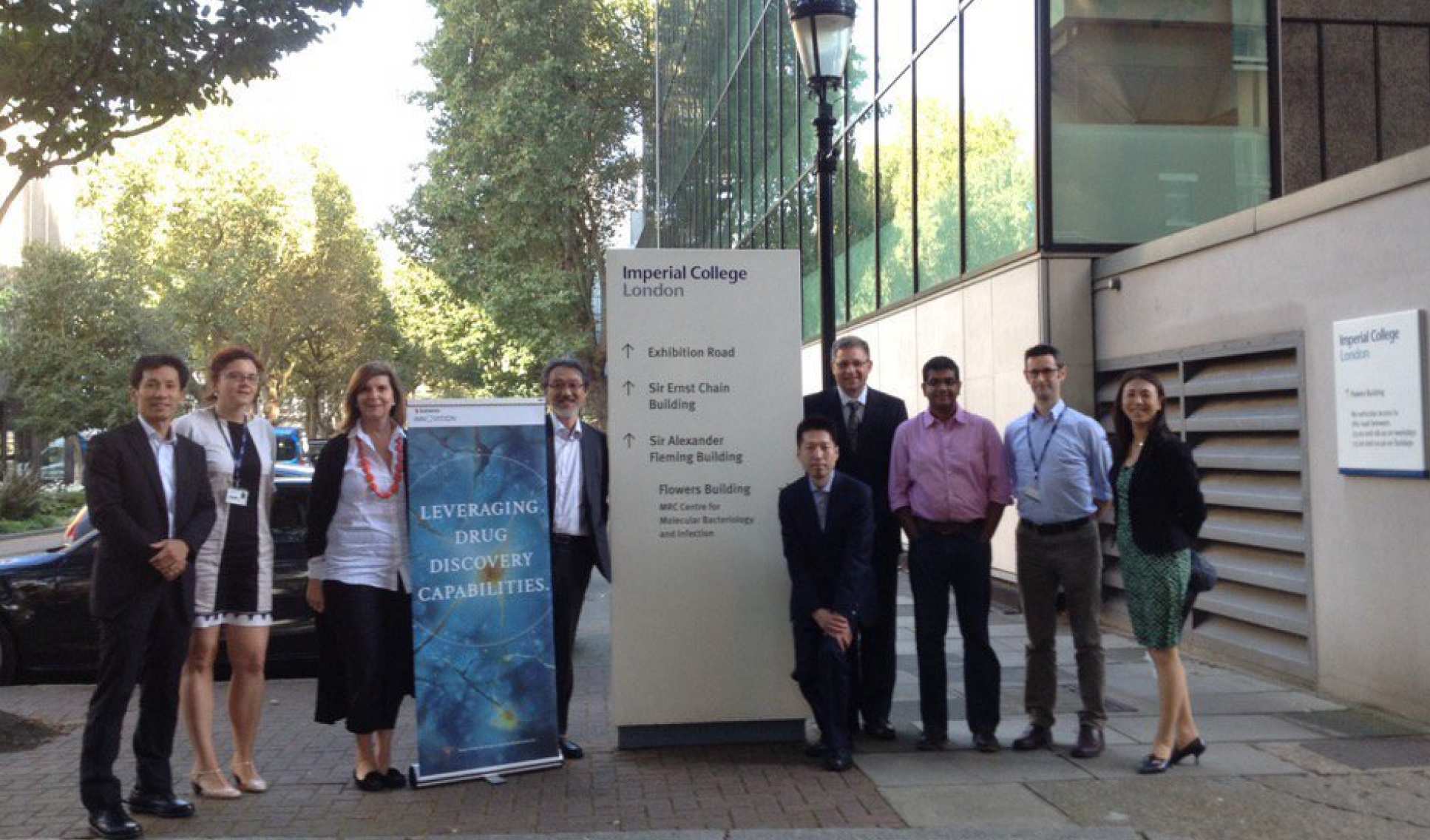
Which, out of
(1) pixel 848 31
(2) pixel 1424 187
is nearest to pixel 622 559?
(1) pixel 848 31

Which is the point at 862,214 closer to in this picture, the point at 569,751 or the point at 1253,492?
the point at 1253,492

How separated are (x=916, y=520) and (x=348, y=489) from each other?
2.77m

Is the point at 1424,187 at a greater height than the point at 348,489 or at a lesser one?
greater

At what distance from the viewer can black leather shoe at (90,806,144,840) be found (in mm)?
5230

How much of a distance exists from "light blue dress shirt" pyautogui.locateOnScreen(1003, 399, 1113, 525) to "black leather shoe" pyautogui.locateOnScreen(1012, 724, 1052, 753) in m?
1.03

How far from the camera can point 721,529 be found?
22.4 ft

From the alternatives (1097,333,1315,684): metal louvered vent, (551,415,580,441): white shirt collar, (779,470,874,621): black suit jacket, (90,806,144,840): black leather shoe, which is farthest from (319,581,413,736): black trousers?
(1097,333,1315,684): metal louvered vent

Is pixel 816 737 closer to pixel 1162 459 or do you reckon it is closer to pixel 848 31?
pixel 1162 459

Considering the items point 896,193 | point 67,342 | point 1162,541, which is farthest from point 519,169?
point 1162,541

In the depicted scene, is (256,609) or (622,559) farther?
(622,559)

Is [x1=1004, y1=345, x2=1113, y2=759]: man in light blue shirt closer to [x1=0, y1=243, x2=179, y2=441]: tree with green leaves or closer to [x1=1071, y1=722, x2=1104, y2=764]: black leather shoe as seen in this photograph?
[x1=1071, y1=722, x2=1104, y2=764]: black leather shoe

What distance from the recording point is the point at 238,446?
606 cm

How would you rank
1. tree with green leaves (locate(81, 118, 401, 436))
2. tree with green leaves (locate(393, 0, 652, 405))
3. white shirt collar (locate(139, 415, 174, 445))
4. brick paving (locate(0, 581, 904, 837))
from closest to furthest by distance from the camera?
brick paving (locate(0, 581, 904, 837)) < white shirt collar (locate(139, 415, 174, 445)) < tree with green leaves (locate(393, 0, 652, 405)) < tree with green leaves (locate(81, 118, 401, 436))

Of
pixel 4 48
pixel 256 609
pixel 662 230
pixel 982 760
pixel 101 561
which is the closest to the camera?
pixel 101 561
